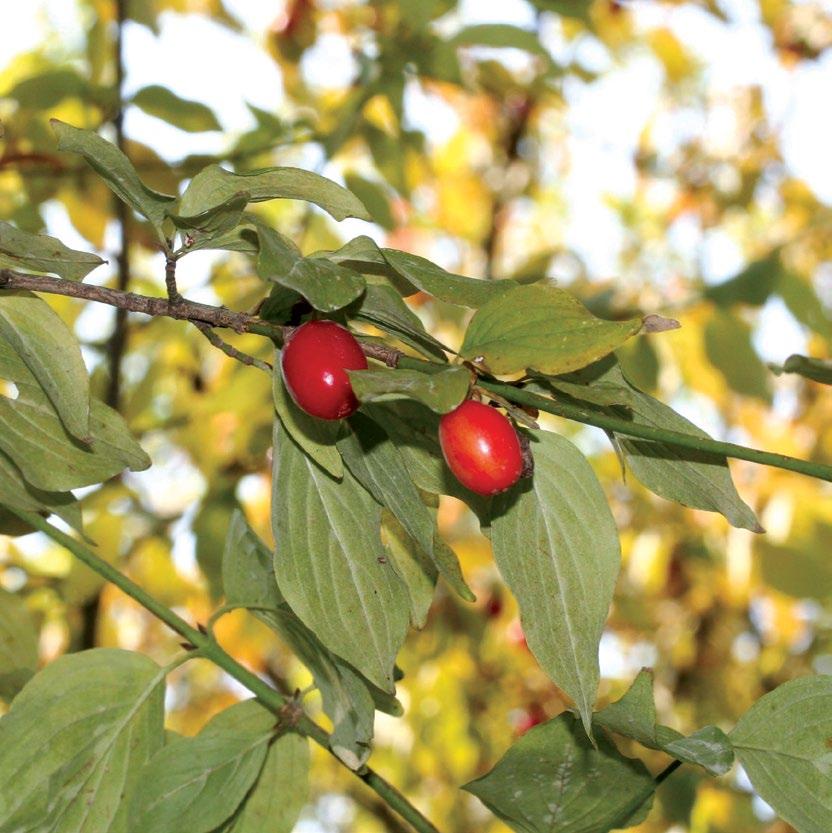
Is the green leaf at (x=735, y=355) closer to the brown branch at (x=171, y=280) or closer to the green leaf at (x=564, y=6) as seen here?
the green leaf at (x=564, y=6)

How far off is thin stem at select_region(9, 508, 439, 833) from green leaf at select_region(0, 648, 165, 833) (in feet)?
0.12

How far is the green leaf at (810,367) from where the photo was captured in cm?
59

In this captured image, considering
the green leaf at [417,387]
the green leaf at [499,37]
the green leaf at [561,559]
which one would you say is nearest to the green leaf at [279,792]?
the green leaf at [561,559]

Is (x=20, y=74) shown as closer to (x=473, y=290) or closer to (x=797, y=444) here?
(x=473, y=290)

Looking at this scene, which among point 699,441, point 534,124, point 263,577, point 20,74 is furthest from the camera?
point 534,124

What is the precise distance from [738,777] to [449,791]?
0.56 meters

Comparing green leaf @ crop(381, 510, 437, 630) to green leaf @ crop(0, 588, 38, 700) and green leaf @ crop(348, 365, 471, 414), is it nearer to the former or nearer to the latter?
green leaf @ crop(348, 365, 471, 414)

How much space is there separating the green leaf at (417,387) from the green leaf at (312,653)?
24 centimetres

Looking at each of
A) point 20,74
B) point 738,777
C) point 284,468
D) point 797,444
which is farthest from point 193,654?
point 797,444

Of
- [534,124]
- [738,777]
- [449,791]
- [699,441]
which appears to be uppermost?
[699,441]

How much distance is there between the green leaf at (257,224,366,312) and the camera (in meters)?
Result: 0.47

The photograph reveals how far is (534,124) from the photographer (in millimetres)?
2637

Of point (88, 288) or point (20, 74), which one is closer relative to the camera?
point (88, 288)

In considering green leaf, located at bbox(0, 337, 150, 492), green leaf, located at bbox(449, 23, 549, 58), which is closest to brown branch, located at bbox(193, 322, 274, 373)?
green leaf, located at bbox(0, 337, 150, 492)
